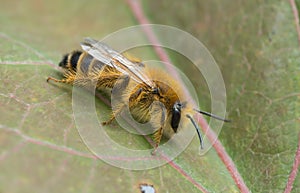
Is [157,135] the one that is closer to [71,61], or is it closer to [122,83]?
[122,83]

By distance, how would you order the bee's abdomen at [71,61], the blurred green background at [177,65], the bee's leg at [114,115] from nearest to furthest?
the blurred green background at [177,65], the bee's leg at [114,115], the bee's abdomen at [71,61]

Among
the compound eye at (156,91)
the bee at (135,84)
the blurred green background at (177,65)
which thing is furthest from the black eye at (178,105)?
the blurred green background at (177,65)

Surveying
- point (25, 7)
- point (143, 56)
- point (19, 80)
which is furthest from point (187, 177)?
point (25, 7)

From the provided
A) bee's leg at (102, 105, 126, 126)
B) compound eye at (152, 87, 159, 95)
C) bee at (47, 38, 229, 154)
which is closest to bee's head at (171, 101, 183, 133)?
bee at (47, 38, 229, 154)

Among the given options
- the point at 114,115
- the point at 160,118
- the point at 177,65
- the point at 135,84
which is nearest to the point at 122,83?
the point at 135,84

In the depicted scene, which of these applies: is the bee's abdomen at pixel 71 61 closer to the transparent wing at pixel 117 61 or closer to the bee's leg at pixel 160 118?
the transparent wing at pixel 117 61

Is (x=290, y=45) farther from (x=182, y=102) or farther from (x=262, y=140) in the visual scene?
(x=182, y=102)
